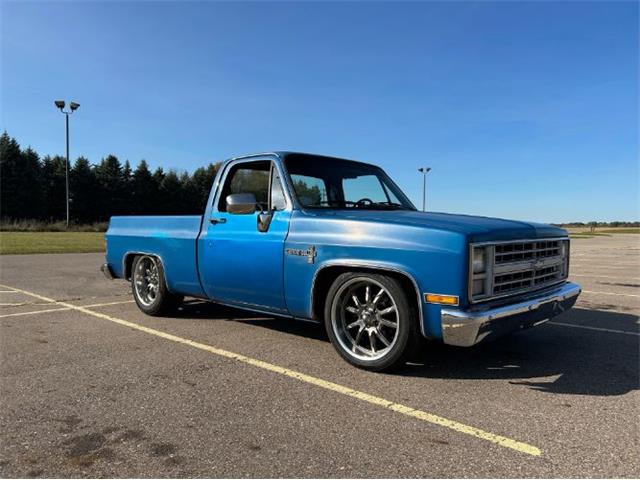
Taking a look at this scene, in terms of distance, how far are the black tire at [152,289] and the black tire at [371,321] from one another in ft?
9.16

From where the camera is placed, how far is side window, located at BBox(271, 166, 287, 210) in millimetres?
5172

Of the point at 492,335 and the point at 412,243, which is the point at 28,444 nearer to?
the point at 412,243

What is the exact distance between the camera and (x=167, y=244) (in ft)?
20.8

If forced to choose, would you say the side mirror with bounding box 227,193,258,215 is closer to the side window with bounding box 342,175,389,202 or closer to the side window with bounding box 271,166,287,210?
the side window with bounding box 271,166,287,210

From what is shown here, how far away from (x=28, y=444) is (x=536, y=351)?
4.38 metres

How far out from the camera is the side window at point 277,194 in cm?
517

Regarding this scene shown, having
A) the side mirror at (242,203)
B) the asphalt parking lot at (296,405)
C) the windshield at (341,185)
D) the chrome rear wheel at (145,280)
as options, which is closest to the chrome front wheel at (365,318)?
the asphalt parking lot at (296,405)

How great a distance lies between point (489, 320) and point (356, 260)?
1153mm

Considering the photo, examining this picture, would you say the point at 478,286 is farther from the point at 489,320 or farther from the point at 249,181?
the point at 249,181

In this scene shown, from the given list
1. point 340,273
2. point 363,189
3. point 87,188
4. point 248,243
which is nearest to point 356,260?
point 340,273

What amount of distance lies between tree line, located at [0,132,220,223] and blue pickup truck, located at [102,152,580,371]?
4134 centimetres

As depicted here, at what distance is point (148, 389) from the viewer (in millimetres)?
3875

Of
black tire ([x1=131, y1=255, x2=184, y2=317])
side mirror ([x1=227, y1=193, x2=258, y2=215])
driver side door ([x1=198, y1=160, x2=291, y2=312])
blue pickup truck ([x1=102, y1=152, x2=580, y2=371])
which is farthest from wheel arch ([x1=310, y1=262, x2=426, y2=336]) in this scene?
black tire ([x1=131, y1=255, x2=184, y2=317])

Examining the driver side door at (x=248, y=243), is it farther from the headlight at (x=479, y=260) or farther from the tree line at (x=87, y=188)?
→ the tree line at (x=87, y=188)
